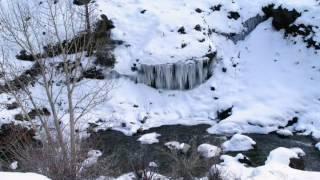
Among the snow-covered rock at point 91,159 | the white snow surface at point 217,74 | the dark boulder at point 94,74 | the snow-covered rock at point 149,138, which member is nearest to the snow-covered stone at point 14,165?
the snow-covered rock at point 91,159

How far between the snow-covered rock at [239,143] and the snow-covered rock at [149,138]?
9.21 ft

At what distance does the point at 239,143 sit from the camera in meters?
19.7

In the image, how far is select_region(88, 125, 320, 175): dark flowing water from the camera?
18.6 metres

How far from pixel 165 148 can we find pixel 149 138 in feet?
4.19

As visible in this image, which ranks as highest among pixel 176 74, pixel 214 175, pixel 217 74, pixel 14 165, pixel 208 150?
pixel 176 74

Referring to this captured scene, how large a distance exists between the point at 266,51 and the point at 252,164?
31.6 feet

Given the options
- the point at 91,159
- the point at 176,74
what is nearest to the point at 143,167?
the point at 91,159

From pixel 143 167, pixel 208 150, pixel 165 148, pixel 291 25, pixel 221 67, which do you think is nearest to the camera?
pixel 143 167

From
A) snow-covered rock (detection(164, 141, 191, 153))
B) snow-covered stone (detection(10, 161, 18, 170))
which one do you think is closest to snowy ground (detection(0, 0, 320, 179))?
snow-covered rock (detection(164, 141, 191, 153))

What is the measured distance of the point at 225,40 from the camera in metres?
27.2

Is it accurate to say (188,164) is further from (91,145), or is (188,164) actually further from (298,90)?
(298,90)

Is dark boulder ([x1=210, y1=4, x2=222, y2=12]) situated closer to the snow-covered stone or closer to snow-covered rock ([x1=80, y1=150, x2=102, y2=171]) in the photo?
snow-covered rock ([x1=80, y1=150, x2=102, y2=171])

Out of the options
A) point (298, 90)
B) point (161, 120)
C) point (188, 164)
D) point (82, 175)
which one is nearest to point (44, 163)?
point (82, 175)

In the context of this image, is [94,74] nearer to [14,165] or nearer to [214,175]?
[14,165]
